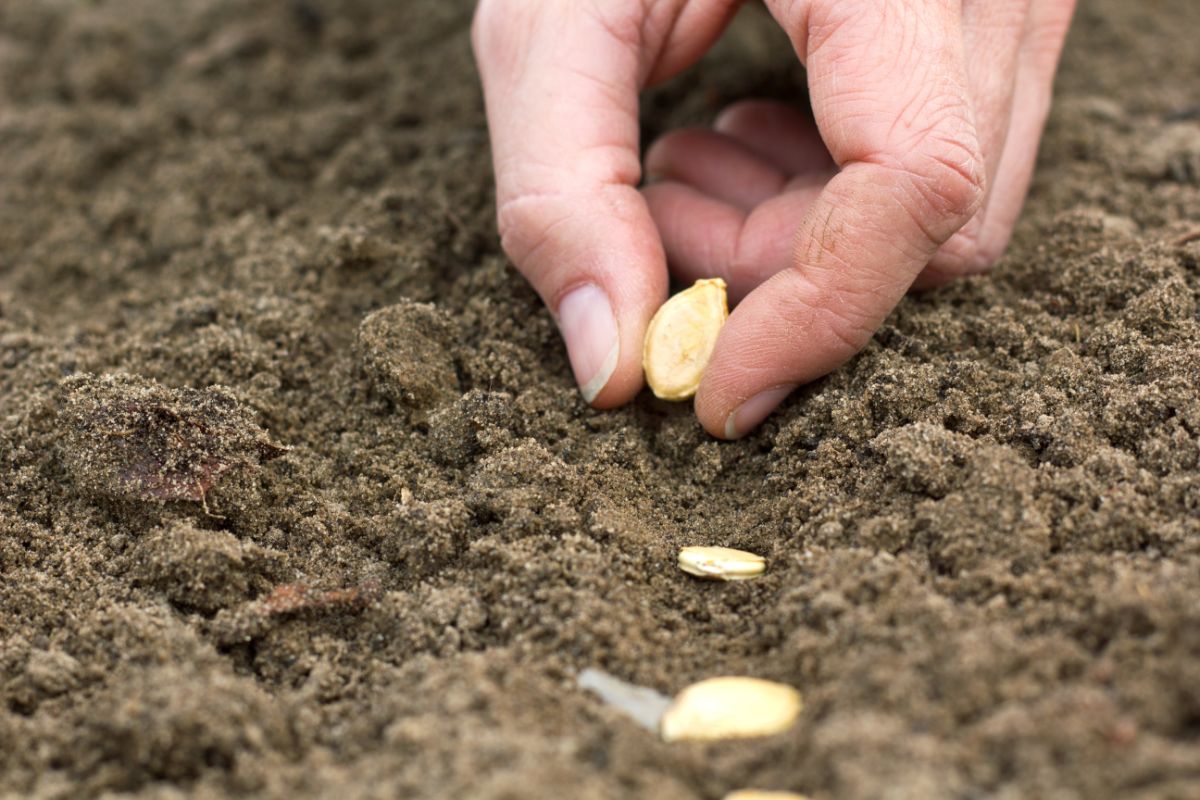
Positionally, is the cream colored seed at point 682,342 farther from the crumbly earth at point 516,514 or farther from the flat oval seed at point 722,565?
the flat oval seed at point 722,565

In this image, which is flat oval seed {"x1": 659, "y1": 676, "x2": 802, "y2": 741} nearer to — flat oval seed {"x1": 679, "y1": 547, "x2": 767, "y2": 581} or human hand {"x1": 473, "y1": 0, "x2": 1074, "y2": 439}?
flat oval seed {"x1": 679, "y1": 547, "x2": 767, "y2": 581}

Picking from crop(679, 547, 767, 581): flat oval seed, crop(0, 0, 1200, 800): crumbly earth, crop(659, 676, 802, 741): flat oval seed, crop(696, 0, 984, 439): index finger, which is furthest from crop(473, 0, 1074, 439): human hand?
crop(659, 676, 802, 741): flat oval seed

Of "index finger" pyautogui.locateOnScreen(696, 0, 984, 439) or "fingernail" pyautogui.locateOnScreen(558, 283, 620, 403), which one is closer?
"index finger" pyautogui.locateOnScreen(696, 0, 984, 439)

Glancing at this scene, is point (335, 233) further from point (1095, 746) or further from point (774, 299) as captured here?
point (1095, 746)

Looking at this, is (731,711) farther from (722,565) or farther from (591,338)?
(591,338)

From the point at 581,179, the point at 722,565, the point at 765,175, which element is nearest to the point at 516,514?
the point at 722,565
